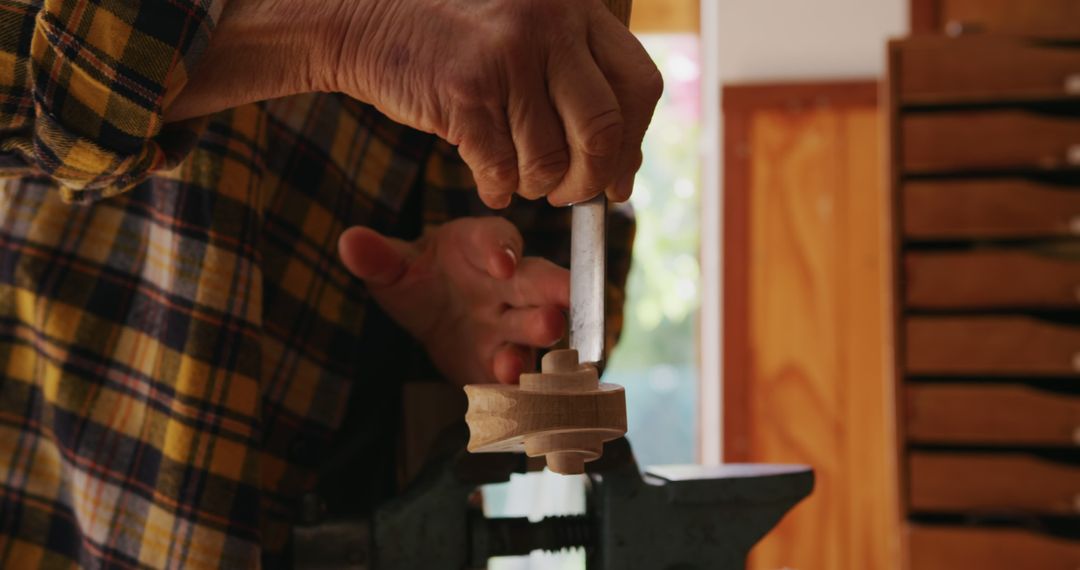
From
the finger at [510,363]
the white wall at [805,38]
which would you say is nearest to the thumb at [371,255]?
the finger at [510,363]

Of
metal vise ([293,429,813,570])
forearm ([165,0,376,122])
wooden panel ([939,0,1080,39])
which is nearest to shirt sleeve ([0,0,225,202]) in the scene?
forearm ([165,0,376,122])

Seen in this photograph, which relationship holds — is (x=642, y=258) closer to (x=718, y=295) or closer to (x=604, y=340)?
(x=718, y=295)

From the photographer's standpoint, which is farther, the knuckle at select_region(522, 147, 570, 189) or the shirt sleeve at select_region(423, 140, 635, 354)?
the shirt sleeve at select_region(423, 140, 635, 354)

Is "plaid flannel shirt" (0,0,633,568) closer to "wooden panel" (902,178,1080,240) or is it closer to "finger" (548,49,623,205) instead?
"finger" (548,49,623,205)

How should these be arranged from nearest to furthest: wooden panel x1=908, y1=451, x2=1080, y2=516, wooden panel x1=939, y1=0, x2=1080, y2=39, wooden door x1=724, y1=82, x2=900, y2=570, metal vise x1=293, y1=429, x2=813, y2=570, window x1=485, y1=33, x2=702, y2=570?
1. metal vise x1=293, y1=429, x2=813, y2=570
2. wooden panel x1=908, y1=451, x2=1080, y2=516
3. wooden panel x1=939, y1=0, x2=1080, y2=39
4. wooden door x1=724, y1=82, x2=900, y2=570
5. window x1=485, y1=33, x2=702, y2=570

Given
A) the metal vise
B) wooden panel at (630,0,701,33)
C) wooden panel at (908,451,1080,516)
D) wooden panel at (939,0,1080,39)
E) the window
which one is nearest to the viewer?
the metal vise

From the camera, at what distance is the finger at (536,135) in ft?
1.34

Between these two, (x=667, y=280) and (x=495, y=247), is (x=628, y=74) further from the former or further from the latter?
(x=667, y=280)

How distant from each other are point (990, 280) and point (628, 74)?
6.01ft

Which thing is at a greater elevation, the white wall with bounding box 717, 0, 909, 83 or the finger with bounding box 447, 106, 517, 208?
the white wall with bounding box 717, 0, 909, 83

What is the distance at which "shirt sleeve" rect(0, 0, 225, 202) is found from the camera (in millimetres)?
434

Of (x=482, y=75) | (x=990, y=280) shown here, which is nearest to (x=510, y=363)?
(x=482, y=75)

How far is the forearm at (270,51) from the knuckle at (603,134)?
12 cm

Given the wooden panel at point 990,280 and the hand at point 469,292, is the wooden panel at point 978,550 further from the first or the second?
the hand at point 469,292
